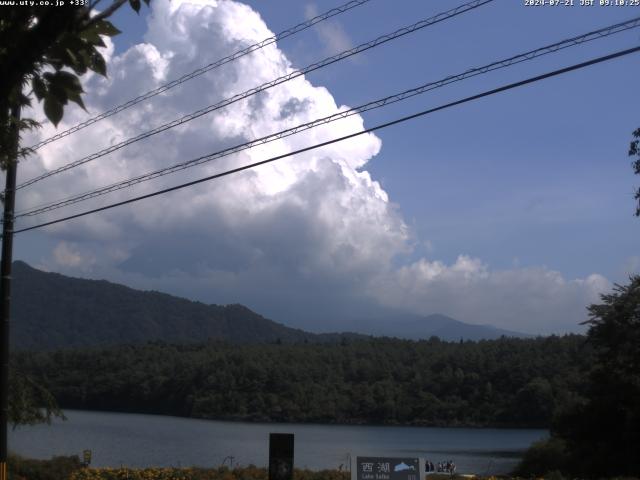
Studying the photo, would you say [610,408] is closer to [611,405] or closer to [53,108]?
[611,405]

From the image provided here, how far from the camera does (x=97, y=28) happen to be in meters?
4.31

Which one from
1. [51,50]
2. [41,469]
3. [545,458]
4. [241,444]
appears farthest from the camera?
[241,444]

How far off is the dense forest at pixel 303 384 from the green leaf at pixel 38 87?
8481cm

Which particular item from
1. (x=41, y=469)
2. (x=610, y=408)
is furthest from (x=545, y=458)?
(x=41, y=469)

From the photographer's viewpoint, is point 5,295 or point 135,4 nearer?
point 135,4

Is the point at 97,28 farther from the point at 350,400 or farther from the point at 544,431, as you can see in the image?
the point at 350,400

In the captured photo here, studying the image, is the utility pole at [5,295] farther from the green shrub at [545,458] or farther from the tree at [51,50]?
the green shrub at [545,458]

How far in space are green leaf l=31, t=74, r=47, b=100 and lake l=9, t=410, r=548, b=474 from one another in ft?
81.3

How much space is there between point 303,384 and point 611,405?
6793 centimetres

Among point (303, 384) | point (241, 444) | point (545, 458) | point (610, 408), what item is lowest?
point (545, 458)

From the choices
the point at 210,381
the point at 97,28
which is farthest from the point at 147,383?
the point at 97,28

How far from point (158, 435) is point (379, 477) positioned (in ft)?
163

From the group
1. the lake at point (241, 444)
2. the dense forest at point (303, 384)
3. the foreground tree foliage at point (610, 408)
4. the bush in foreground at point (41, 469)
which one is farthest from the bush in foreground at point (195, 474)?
the dense forest at point (303, 384)

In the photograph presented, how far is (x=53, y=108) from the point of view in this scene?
159 inches
